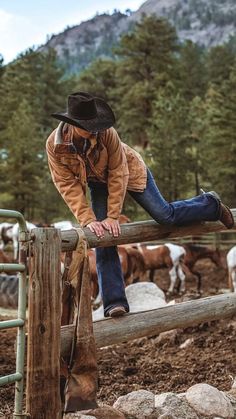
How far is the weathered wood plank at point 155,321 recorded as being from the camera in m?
3.97

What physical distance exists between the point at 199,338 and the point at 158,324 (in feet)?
12.4

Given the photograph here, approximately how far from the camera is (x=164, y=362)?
272 inches

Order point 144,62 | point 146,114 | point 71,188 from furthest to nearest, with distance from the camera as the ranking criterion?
point 144,62 → point 146,114 → point 71,188

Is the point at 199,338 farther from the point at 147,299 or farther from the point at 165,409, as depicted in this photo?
the point at 165,409

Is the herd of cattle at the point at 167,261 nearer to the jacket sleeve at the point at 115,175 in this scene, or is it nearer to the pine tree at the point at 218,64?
the jacket sleeve at the point at 115,175

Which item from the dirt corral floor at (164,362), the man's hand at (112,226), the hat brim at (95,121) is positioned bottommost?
the dirt corral floor at (164,362)

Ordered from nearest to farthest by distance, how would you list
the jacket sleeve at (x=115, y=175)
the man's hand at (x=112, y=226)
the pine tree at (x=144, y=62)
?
the man's hand at (x=112, y=226), the jacket sleeve at (x=115, y=175), the pine tree at (x=144, y=62)

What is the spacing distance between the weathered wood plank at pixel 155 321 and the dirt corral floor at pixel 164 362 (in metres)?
0.85

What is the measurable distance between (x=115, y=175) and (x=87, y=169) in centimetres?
20

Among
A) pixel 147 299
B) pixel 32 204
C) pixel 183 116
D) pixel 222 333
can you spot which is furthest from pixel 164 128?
pixel 222 333

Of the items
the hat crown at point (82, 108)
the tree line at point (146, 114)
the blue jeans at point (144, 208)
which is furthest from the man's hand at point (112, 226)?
the tree line at point (146, 114)

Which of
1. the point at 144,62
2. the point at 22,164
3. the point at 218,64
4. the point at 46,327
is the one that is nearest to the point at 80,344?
the point at 46,327

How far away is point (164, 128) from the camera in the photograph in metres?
27.4

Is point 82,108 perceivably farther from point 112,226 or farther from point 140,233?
point 140,233
